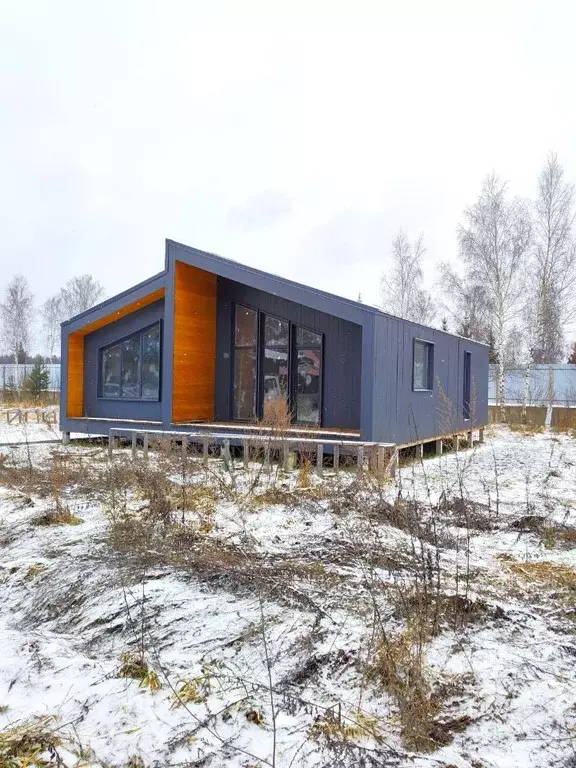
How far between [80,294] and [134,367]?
2948 cm

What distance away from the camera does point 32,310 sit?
38344 millimetres

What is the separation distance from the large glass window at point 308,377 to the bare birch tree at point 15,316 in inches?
1189

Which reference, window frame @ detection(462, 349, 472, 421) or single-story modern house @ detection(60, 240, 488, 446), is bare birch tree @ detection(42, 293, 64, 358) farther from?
window frame @ detection(462, 349, 472, 421)

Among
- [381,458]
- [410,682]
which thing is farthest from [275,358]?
[410,682]

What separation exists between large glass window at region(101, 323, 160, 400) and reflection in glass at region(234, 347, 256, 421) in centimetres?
164

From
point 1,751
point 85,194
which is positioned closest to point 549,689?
point 1,751

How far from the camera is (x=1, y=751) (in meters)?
2.04

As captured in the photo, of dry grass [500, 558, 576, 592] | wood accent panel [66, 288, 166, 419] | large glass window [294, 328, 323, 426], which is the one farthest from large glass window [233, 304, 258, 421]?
dry grass [500, 558, 576, 592]

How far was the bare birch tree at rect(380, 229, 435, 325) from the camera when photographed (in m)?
26.3

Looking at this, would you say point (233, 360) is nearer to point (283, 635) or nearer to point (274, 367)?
point (274, 367)

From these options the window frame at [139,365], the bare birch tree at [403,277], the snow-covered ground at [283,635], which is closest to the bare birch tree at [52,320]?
the bare birch tree at [403,277]

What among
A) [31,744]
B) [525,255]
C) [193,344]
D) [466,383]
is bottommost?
[31,744]

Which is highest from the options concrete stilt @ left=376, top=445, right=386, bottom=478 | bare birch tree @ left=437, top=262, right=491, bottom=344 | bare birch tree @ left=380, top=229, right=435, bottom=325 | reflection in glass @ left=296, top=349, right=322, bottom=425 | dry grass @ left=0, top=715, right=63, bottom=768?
bare birch tree @ left=380, top=229, right=435, bottom=325

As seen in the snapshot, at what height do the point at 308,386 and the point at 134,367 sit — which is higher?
the point at 134,367
